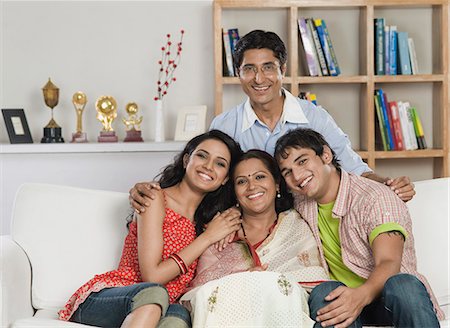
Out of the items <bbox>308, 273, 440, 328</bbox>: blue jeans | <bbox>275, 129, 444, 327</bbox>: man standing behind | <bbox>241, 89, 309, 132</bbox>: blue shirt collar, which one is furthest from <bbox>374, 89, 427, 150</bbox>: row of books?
<bbox>308, 273, 440, 328</bbox>: blue jeans

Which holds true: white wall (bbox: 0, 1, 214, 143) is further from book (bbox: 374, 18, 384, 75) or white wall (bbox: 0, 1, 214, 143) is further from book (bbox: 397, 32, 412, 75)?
book (bbox: 397, 32, 412, 75)

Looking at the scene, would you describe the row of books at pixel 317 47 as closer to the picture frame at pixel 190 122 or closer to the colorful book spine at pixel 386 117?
the colorful book spine at pixel 386 117

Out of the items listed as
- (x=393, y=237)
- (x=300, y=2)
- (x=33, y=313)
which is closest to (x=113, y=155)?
(x=300, y=2)

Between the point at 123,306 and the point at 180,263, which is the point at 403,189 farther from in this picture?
the point at 123,306

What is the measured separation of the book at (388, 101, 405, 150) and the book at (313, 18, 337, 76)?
37 cm

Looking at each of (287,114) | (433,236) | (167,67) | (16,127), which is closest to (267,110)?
(287,114)

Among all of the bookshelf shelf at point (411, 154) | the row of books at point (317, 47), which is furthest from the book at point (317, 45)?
the bookshelf shelf at point (411, 154)

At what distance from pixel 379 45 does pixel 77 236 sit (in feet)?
7.31

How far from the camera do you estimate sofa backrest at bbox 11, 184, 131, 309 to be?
2729 millimetres

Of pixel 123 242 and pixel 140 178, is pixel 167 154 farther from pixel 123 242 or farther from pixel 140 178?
pixel 123 242

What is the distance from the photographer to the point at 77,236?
2.78 m

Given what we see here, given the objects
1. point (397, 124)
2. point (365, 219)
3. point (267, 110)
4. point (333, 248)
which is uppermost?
point (267, 110)

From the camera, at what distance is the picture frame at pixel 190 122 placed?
14.1 ft

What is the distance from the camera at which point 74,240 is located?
9.11 ft
